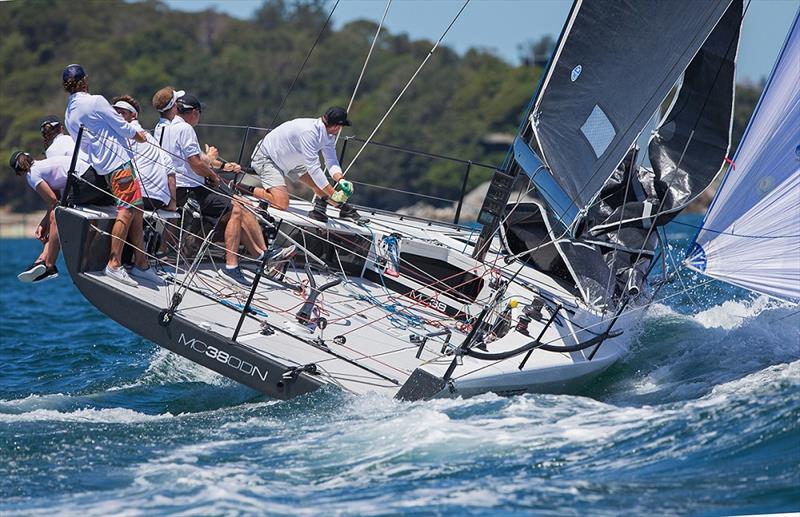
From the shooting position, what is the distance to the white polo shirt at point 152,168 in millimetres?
8172

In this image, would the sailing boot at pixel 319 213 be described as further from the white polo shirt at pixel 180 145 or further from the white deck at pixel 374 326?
the white polo shirt at pixel 180 145

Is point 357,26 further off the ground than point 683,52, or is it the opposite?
point 357,26

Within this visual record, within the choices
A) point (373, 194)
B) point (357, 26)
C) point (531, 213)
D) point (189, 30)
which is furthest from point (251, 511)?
point (357, 26)

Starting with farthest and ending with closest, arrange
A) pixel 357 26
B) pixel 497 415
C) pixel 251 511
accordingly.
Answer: pixel 357 26 < pixel 497 415 < pixel 251 511

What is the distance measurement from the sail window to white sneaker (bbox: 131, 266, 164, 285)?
3.35m

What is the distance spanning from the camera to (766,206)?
798 centimetres

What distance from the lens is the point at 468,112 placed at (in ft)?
184

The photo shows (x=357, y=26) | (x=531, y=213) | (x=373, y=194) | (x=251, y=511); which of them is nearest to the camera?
(x=251, y=511)

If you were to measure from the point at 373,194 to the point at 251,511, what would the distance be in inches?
1749

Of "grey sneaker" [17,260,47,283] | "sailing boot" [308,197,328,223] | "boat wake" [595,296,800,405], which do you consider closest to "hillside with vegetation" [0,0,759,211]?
"boat wake" [595,296,800,405]

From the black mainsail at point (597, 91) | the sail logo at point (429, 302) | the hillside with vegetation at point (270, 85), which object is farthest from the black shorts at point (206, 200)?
the hillside with vegetation at point (270, 85)

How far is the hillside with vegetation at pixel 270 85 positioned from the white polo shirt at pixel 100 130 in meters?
36.4

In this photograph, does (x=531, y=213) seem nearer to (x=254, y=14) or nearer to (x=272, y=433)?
(x=272, y=433)

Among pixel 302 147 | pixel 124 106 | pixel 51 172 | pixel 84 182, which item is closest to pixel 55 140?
pixel 51 172
